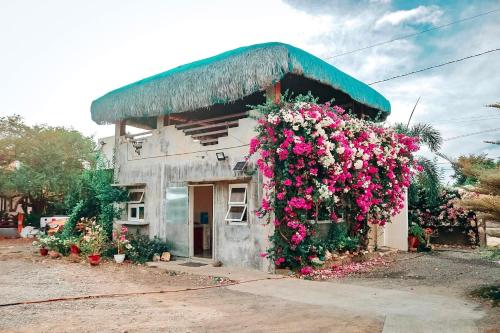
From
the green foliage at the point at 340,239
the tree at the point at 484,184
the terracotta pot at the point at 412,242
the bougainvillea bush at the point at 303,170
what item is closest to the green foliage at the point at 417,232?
the terracotta pot at the point at 412,242

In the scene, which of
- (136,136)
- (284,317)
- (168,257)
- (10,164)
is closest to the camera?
(284,317)

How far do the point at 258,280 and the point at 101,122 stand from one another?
343 inches

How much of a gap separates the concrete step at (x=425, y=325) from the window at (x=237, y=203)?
5200mm

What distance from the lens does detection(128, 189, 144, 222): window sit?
1329 centimetres

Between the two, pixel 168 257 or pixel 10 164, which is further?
pixel 10 164

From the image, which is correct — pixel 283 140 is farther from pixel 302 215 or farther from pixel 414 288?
pixel 414 288

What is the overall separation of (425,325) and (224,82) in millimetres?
7049

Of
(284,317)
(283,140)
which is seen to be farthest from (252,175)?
(284,317)

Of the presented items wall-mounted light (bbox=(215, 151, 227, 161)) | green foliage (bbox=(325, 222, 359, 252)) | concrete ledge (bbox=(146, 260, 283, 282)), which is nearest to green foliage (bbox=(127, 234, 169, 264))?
concrete ledge (bbox=(146, 260, 283, 282))

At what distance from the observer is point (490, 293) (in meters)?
7.21

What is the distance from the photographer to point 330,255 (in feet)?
33.7

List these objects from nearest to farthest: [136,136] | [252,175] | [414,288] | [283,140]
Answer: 1. [414,288]
2. [283,140]
3. [252,175]
4. [136,136]

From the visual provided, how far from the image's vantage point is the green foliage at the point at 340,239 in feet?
35.0

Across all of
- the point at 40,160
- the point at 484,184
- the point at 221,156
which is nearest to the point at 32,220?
the point at 40,160
